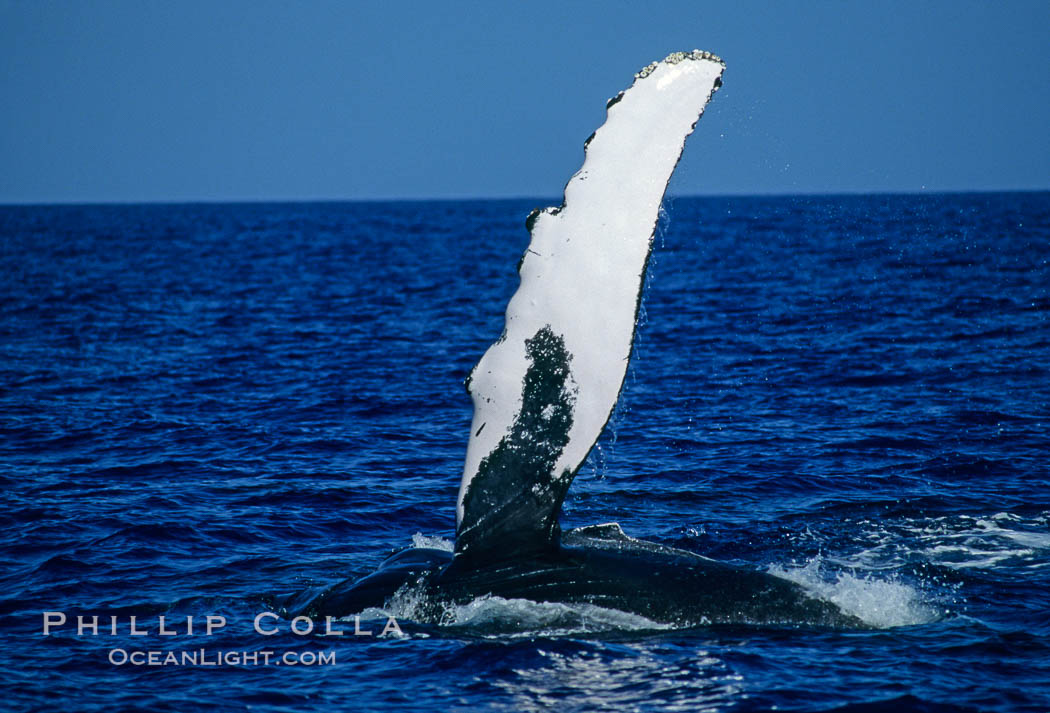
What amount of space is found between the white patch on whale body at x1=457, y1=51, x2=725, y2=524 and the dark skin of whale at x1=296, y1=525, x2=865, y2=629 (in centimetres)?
74

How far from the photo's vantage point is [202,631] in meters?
7.95

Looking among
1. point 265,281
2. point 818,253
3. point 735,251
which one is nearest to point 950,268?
point 818,253

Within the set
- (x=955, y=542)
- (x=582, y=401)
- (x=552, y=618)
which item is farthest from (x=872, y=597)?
(x=582, y=401)

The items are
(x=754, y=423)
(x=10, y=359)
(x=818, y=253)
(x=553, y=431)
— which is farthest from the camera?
(x=818, y=253)

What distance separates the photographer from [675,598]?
721 centimetres

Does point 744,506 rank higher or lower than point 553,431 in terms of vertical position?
lower

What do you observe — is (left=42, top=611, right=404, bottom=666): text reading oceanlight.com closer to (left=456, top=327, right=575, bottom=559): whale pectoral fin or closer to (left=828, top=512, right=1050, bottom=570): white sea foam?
(left=456, top=327, right=575, bottom=559): whale pectoral fin

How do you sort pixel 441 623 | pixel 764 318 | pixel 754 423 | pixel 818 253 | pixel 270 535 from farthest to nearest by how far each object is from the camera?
1. pixel 818 253
2. pixel 764 318
3. pixel 754 423
4. pixel 270 535
5. pixel 441 623

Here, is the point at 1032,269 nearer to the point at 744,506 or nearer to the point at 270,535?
the point at 744,506

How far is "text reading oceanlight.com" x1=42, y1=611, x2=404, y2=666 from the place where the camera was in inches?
291

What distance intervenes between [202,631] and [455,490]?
13.2 ft

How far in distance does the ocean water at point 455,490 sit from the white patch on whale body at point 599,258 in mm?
915

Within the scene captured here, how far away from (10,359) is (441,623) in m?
15.3

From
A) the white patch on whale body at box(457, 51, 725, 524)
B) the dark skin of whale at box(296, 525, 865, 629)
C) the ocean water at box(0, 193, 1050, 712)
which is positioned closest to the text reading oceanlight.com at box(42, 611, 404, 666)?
the ocean water at box(0, 193, 1050, 712)
